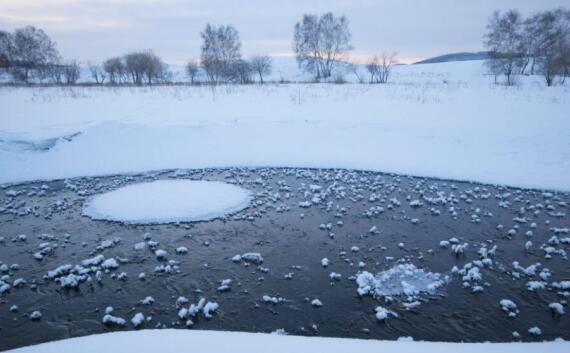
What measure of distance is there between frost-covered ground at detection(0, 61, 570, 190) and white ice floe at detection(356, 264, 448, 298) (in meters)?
6.62

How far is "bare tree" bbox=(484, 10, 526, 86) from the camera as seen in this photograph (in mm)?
39938

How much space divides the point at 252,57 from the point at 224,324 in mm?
63019

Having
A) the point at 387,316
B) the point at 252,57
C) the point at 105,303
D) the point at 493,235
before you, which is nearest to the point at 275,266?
the point at 387,316

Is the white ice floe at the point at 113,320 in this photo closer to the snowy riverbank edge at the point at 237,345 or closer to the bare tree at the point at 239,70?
the snowy riverbank edge at the point at 237,345

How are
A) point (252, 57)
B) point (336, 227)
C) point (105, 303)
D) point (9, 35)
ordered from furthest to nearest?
point (252, 57)
point (9, 35)
point (336, 227)
point (105, 303)

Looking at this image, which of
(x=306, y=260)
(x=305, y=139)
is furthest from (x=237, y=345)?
(x=305, y=139)

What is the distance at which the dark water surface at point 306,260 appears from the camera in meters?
4.52

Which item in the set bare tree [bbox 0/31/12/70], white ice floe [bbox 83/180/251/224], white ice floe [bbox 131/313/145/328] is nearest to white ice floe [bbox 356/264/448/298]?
white ice floe [bbox 131/313/145/328]

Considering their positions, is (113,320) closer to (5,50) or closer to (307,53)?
(307,53)

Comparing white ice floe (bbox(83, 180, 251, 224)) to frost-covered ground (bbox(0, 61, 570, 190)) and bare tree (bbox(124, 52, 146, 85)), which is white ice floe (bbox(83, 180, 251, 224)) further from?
bare tree (bbox(124, 52, 146, 85))

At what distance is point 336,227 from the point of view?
295 inches

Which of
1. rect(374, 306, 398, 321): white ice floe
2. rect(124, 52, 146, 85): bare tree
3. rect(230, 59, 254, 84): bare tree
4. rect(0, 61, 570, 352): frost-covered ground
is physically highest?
rect(124, 52, 146, 85): bare tree

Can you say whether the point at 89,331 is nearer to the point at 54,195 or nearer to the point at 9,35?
the point at 54,195

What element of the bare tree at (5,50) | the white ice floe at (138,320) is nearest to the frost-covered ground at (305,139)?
the white ice floe at (138,320)
